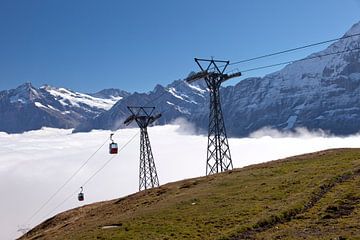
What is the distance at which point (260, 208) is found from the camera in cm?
4000

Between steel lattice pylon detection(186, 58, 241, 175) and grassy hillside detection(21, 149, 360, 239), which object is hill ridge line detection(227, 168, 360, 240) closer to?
grassy hillside detection(21, 149, 360, 239)

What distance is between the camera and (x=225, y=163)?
257ft

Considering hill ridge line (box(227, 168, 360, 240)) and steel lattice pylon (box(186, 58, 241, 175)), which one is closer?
hill ridge line (box(227, 168, 360, 240))

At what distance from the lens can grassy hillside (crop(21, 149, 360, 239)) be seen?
3356cm

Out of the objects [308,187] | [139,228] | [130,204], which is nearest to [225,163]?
[130,204]

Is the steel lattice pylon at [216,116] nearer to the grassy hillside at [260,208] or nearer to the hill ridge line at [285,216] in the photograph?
the grassy hillside at [260,208]

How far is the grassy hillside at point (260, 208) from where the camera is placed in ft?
110

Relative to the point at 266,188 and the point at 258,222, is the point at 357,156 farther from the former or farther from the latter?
the point at 258,222

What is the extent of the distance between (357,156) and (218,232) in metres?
29.8

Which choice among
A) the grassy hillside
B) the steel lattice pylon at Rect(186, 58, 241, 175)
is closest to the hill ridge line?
the grassy hillside

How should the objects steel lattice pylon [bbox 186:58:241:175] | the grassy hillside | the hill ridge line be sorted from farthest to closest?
1. steel lattice pylon [bbox 186:58:241:175]
2. the hill ridge line
3. the grassy hillside

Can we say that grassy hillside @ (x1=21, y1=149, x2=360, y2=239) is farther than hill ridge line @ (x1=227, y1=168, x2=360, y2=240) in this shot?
No

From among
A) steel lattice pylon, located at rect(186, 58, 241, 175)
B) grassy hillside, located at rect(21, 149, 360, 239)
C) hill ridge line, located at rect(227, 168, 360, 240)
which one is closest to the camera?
grassy hillside, located at rect(21, 149, 360, 239)

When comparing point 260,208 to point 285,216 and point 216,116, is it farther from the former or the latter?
point 216,116
